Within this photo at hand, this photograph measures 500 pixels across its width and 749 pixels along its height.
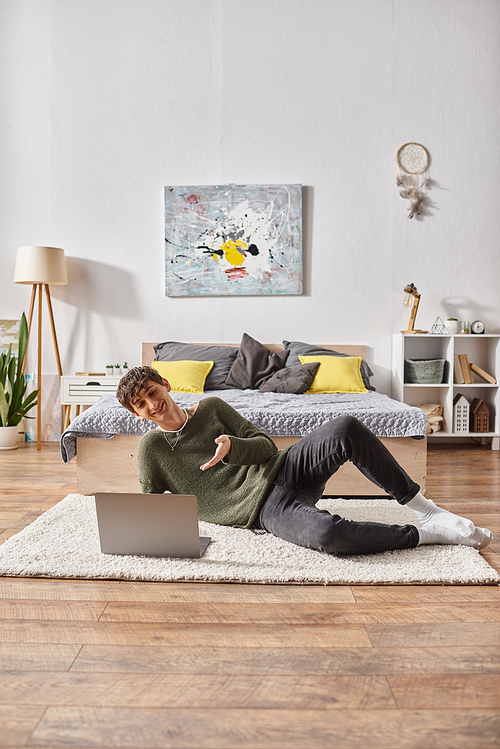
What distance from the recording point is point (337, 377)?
383 centimetres

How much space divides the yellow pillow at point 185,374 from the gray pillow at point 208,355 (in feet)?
0.22

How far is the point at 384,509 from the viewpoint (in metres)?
2.65

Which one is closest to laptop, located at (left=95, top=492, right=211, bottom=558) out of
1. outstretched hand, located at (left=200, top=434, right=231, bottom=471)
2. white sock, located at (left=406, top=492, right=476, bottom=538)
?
outstretched hand, located at (left=200, top=434, right=231, bottom=471)

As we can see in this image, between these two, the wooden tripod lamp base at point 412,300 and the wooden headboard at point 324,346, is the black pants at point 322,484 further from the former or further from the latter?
the wooden tripod lamp base at point 412,300

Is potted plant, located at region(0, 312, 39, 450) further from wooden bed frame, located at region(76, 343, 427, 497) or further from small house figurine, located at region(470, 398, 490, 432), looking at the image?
small house figurine, located at region(470, 398, 490, 432)

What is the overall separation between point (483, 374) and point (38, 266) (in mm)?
3324

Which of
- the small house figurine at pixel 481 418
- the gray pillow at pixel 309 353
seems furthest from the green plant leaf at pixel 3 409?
the small house figurine at pixel 481 418

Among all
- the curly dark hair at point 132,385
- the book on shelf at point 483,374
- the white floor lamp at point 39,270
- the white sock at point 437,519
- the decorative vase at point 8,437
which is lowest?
the decorative vase at point 8,437

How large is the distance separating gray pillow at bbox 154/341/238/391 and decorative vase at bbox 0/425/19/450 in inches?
44.5

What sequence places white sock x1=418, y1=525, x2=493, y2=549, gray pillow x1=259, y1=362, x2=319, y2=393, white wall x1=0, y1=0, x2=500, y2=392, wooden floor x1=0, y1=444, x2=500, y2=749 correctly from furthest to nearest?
white wall x1=0, y1=0, x2=500, y2=392 → gray pillow x1=259, y1=362, x2=319, y2=393 → white sock x1=418, y1=525, x2=493, y2=549 → wooden floor x1=0, y1=444, x2=500, y2=749

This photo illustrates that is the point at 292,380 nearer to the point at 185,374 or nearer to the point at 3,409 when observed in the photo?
the point at 185,374

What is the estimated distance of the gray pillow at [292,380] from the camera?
371cm

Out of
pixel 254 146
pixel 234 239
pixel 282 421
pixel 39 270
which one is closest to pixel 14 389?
pixel 39 270

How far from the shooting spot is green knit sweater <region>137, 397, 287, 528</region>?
6.78 feet
